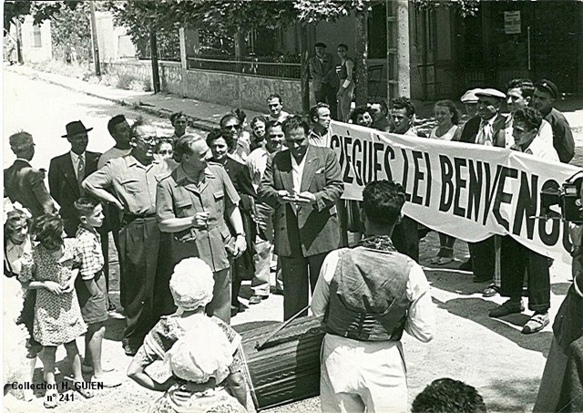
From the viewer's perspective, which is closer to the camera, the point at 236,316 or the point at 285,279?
the point at 285,279

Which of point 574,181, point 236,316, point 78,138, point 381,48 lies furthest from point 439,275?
point 381,48

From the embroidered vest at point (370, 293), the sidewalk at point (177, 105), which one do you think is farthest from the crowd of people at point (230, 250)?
the sidewalk at point (177, 105)

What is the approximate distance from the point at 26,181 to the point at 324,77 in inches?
484

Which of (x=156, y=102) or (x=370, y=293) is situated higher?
(x=156, y=102)

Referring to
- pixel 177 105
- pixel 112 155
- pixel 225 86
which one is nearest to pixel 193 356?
pixel 112 155

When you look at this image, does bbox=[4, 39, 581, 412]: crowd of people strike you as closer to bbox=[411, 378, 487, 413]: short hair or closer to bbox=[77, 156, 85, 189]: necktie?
bbox=[77, 156, 85, 189]: necktie

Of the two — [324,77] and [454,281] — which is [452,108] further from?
[324,77]

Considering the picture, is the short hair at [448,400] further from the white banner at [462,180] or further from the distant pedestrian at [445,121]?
the distant pedestrian at [445,121]

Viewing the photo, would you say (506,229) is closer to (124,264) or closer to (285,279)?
(285,279)

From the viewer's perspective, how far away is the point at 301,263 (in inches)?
239

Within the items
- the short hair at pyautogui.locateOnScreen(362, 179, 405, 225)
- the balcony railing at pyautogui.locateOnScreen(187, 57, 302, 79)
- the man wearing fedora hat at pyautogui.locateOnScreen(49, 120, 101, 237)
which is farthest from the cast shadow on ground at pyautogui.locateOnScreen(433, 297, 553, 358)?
the balcony railing at pyautogui.locateOnScreen(187, 57, 302, 79)

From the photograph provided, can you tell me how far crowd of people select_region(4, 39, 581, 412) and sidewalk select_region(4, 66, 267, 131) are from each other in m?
10.7

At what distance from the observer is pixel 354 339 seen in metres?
3.81

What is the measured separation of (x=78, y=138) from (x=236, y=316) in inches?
76.9
